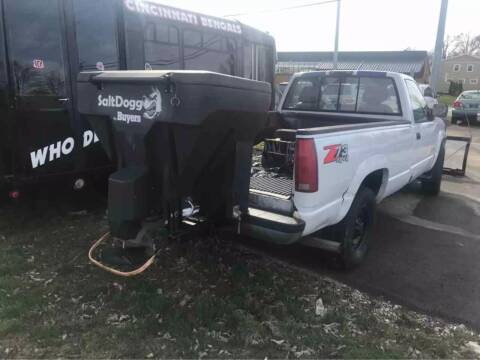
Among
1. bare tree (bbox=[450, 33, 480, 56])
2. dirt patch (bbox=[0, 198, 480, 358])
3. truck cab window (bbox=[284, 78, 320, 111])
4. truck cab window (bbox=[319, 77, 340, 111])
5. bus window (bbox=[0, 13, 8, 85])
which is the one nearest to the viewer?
dirt patch (bbox=[0, 198, 480, 358])

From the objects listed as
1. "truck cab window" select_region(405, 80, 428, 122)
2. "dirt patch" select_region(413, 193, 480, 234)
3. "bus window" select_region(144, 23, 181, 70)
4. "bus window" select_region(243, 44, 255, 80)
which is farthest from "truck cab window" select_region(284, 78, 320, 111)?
"bus window" select_region(243, 44, 255, 80)

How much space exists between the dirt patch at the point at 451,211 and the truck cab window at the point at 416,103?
143cm

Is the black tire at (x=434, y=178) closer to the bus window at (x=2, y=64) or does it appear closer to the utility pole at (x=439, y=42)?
the utility pole at (x=439, y=42)

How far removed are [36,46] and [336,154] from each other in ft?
11.3

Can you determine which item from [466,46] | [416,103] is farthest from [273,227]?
[466,46]

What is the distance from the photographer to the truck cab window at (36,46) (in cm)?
462

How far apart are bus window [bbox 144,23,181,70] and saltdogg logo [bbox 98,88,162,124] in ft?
13.9

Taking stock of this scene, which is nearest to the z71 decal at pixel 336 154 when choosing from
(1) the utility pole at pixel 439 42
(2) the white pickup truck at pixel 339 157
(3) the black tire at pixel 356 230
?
(2) the white pickup truck at pixel 339 157

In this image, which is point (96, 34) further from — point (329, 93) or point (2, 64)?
point (329, 93)

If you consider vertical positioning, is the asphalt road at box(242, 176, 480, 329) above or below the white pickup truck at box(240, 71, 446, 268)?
below

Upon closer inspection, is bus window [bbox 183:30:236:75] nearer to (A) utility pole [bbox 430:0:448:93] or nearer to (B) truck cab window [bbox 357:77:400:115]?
(B) truck cab window [bbox 357:77:400:115]

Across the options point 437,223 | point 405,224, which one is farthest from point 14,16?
point 437,223

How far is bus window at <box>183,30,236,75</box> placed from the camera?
26.9 feet

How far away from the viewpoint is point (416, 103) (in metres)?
5.63
